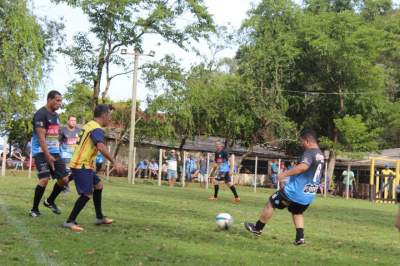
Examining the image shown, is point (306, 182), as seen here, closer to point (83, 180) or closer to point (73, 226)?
point (83, 180)

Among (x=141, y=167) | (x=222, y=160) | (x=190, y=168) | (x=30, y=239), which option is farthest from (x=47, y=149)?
(x=141, y=167)

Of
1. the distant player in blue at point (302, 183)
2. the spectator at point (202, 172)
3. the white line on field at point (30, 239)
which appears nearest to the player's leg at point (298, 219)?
the distant player in blue at point (302, 183)

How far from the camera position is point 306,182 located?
920cm

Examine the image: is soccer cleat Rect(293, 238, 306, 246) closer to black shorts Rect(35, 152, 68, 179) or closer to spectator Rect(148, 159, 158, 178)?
black shorts Rect(35, 152, 68, 179)

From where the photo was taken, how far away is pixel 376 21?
51.6 meters

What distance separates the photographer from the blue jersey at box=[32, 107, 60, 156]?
9.98 meters

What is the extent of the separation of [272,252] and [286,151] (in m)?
43.0

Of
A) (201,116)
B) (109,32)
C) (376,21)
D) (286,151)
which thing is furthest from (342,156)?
(109,32)

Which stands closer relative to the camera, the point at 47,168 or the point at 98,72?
the point at 47,168

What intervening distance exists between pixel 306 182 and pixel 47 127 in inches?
172

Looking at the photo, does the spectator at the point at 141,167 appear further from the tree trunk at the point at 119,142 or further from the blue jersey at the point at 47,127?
the blue jersey at the point at 47,127

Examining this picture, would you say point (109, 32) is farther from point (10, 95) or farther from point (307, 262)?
point (307, 262)

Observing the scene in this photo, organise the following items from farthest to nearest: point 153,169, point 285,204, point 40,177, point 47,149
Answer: point 153,169, point 40,177, point 47,149, point 285,204

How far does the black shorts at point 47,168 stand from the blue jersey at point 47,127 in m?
0.13
